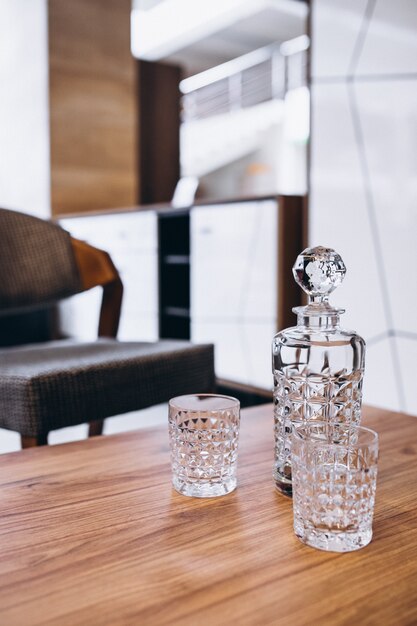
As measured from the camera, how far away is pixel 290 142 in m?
8.21

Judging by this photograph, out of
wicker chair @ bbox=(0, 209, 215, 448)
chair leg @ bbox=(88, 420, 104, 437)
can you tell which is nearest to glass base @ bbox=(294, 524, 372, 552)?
wicker chair @ bbox=(0, 209, 215, 448)

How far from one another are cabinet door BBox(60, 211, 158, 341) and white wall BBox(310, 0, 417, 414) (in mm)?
1135

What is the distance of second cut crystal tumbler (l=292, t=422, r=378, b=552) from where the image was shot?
0.61 metres

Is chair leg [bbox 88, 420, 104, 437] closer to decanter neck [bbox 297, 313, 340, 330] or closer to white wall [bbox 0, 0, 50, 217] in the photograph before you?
decanter neck [bbox 297, 313, 340, 330]

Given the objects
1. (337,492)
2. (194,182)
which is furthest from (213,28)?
(337,492)

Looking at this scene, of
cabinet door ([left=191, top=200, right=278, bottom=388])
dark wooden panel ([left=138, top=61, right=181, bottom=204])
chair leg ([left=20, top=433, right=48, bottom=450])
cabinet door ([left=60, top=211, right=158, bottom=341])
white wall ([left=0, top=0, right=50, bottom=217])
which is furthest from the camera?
dark wooden panel ([left=138, top=61, right=181, bottom=204])

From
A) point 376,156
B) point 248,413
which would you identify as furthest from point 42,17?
point 248,413

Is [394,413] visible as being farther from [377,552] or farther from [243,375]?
→ [243,375]

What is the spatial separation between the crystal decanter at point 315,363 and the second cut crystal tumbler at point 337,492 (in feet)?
0.38

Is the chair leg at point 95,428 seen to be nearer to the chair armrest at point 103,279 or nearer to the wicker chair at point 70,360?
the wicker chair at point 70,360

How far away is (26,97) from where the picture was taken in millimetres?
4098

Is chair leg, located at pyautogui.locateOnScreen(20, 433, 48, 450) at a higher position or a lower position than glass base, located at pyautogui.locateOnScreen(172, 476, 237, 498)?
lower

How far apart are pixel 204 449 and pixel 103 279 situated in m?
1.24

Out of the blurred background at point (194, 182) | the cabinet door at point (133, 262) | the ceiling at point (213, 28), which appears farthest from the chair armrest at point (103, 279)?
the ceiling at point (213, 28)
